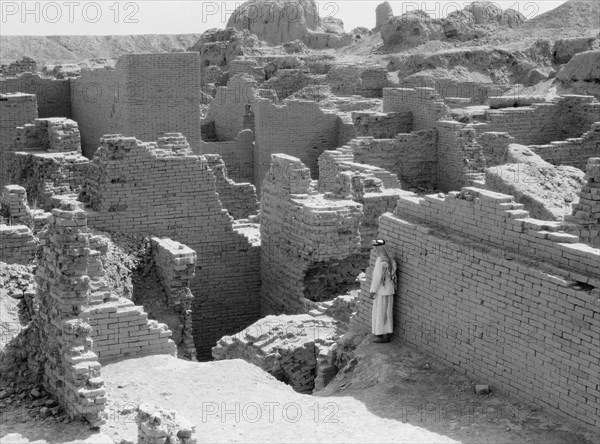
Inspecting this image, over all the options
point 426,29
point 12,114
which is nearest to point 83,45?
point 426,29

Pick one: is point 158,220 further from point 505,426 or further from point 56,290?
point 505,426

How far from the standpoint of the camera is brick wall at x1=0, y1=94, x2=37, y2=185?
22953 mm

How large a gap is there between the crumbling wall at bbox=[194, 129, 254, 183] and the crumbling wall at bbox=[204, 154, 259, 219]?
5.33m

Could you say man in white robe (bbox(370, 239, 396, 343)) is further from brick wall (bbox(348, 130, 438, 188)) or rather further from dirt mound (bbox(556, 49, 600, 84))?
dirt mound (bbox(556, 49, 600, 84))

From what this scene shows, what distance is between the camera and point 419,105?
22266 millimetres

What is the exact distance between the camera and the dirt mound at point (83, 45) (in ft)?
305

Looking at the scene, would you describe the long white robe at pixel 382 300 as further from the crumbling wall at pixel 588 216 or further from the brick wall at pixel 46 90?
the brick wall at pixel 46 90

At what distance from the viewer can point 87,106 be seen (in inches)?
976

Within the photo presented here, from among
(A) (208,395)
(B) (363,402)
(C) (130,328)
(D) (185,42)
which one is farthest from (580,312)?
(D) (185,42)

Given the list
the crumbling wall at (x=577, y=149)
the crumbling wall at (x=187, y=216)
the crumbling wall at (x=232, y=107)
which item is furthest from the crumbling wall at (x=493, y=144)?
the crumbling wall at (x=232, y=107)

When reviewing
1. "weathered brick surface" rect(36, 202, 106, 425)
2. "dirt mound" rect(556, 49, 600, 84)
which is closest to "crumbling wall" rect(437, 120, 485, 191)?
"dirt mound" rect(556, 49, 600, 84)

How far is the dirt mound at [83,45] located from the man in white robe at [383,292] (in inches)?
3170

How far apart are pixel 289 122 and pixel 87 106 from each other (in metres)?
4.82

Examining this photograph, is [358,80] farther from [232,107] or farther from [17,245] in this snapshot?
[17,245]
